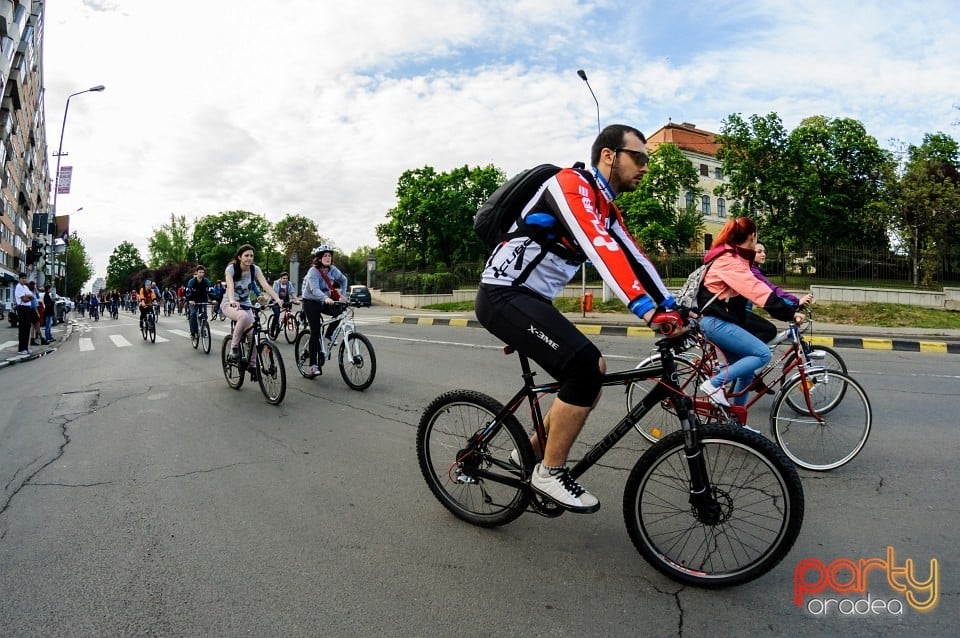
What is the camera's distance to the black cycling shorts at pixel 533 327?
2.77 meters

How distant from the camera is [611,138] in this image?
2.98 m

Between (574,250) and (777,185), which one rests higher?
(777,185)

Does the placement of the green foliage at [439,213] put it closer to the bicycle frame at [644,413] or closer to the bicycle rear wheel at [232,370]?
the bicycle rear wheel at [232,370]

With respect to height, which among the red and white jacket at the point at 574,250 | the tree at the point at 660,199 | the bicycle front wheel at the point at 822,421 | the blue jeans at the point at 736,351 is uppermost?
the tree at the point at 660,199

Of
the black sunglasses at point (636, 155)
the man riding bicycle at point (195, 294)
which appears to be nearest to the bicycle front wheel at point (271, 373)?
the black sunglasses at point (636, 155)

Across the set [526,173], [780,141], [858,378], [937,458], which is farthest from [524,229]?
[780,141]

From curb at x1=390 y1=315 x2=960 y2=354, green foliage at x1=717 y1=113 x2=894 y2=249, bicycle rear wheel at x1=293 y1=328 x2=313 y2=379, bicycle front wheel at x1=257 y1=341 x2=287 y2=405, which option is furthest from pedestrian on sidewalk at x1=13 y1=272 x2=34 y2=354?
green foliage at x1=717 y1=113 x2=894 y2=249

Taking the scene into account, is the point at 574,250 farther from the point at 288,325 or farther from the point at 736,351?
the point at 288,325

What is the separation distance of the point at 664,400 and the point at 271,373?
5197 mm

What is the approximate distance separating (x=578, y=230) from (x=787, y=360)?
2944 mm

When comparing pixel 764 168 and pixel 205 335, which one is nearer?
pixel 205 335

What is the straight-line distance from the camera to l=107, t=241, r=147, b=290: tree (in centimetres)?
11900

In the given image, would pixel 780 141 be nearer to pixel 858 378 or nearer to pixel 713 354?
pixel 858 378

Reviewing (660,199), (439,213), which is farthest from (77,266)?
(660,199)
